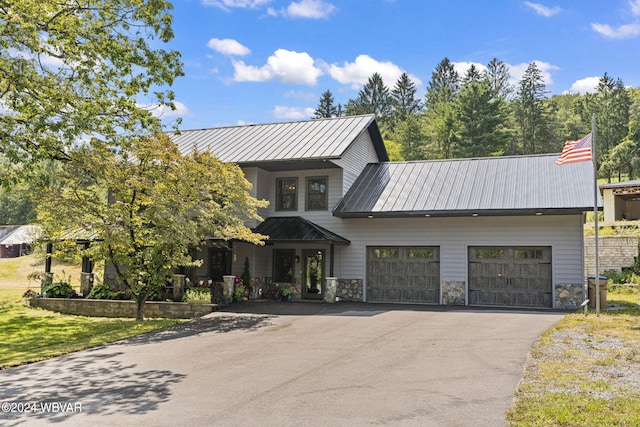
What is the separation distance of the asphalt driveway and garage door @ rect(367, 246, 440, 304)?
527 centimetres

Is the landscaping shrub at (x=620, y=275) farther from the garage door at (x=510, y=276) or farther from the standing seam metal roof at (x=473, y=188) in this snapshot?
the garage door at (x=510, y=276)

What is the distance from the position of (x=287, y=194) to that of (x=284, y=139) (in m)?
2.50

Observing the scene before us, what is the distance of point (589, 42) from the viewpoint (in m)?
23.7

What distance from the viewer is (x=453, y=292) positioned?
17.7m

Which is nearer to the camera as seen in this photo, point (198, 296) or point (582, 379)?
point (582, 379)

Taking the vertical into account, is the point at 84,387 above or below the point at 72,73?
below

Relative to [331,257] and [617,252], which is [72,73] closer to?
[331,257]

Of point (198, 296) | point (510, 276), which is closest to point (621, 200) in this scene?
point (510, 276)

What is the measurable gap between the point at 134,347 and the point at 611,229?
26.0 meters

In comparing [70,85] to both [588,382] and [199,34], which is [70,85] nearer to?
[199,34]

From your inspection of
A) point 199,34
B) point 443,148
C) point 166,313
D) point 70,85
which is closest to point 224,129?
point 199,34

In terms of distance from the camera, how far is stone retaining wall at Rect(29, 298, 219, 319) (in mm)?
15484

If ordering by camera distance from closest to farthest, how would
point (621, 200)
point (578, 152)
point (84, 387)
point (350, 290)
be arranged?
point (84, 387), point (578, 152), point (350, 290), point (621, 200)

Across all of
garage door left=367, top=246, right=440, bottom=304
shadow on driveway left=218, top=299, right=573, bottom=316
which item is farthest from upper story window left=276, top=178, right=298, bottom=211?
shadow on driveway left=218, top=299, right=573, bottom=316
